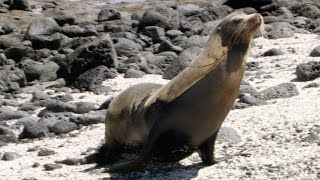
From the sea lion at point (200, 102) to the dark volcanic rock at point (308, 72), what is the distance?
11.6 ft

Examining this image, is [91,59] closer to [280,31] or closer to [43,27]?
[280,31]

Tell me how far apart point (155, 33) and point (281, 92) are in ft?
23.3

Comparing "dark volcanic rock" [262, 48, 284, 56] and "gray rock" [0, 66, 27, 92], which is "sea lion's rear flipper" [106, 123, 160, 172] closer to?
"gray rock" [0, 66, 27, 92]

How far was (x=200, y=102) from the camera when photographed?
611 cm

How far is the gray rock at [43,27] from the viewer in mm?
16406

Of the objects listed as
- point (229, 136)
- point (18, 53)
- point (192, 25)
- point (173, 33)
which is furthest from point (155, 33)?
point (229, 136)

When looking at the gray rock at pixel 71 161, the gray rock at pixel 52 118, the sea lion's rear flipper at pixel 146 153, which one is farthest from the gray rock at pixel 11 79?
the sea lion's rear flipper at pixel 146 153

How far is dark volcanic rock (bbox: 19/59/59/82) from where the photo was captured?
1305 centimetres

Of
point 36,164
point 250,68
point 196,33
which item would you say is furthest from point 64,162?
point 196,33

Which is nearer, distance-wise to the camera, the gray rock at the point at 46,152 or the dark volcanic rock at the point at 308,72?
the gray rock at the point at 46,152

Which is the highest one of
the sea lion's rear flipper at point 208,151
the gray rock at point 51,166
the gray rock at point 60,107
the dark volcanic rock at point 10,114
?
the sea lion's rear flipper at point 208,151

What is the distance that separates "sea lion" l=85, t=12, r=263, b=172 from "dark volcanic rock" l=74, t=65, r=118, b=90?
5.27m

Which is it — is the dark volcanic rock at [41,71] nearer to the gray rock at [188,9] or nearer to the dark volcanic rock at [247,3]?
the gray rock at [188,9]

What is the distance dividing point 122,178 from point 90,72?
235 inches
